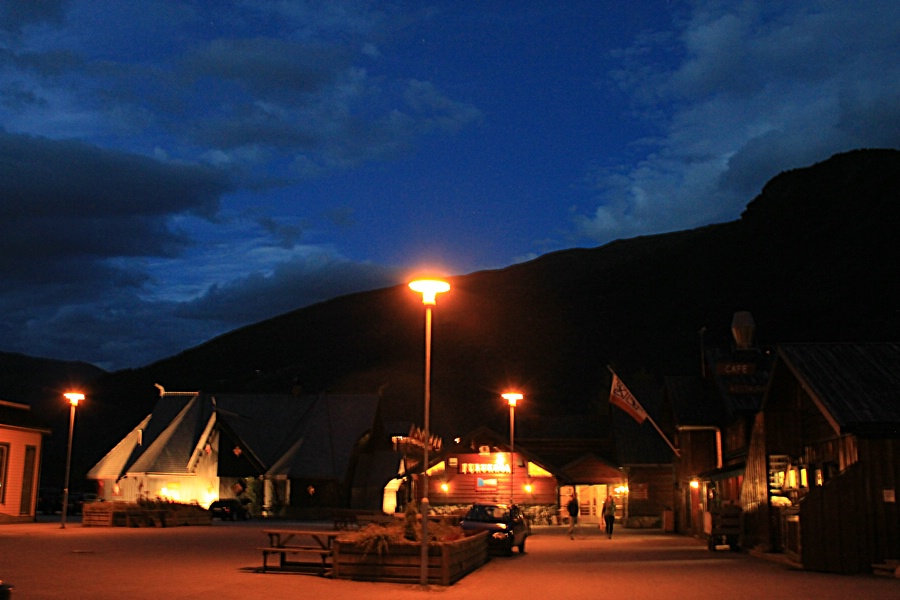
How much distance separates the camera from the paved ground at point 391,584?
685 inches

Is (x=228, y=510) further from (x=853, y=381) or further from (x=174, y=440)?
(x=853, y=381)

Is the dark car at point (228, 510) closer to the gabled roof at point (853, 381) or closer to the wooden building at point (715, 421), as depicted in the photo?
the wooden building at point (715, 421)

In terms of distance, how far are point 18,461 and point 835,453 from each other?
37.4 metres

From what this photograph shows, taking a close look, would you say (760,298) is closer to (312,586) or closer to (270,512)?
(270,512)

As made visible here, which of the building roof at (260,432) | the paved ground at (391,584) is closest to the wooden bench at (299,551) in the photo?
the paved ground at (391,584)

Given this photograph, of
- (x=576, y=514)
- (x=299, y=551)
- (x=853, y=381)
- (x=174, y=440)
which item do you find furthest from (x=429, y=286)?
(x=174, y=440)

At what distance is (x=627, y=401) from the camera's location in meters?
48.6

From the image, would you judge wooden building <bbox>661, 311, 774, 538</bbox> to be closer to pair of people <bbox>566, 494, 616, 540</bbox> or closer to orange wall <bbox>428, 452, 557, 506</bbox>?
pair of people <bbox>566, 494, 616, 540</bbox>

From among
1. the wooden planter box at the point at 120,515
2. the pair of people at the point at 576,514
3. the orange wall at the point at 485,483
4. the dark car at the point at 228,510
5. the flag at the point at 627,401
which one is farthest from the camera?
the orange wall at the point at 485,483

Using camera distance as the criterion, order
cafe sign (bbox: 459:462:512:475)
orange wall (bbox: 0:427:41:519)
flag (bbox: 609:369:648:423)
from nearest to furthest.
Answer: orange wall (bbox: 0:427:41:519), flag (bbox: 609:369:648:423), cafe sign (bbox: 459:462:512:475)

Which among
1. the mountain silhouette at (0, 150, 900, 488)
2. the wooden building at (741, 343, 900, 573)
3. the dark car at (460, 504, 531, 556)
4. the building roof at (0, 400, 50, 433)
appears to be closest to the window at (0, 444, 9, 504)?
the building roof at (0, 400, 50, 433)

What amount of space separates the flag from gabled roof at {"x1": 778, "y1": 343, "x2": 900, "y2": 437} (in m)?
20.2

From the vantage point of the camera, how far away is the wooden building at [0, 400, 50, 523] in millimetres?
43406

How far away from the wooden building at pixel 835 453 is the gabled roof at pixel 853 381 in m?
0.03
